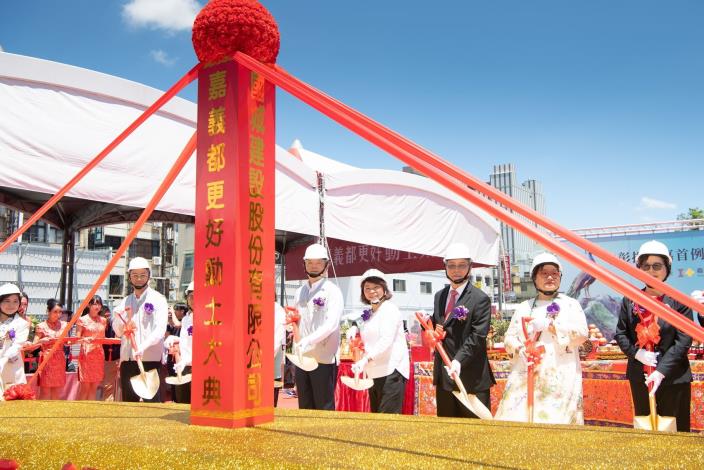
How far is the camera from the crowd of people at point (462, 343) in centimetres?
366

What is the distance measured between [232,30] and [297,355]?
245 cm

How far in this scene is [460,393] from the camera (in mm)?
3812

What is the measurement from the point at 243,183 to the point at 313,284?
2783mm

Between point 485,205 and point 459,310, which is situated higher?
point 485,205

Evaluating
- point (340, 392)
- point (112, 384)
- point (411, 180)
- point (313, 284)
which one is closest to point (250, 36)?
point (313, 284)

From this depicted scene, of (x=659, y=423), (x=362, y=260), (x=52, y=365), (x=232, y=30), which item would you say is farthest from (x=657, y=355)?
(x=362, y=260)

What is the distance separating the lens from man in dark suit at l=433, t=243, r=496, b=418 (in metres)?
4.05

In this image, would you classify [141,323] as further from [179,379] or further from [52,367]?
[52,367]

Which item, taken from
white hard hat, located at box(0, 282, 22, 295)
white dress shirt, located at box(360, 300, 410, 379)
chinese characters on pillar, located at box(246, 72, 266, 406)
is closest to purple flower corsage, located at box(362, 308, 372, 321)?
white dress shirt, located at box(360, 300, 410, 379)

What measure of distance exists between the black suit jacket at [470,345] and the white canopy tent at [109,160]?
12.3ft

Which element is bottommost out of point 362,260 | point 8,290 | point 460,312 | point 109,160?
point 460,312

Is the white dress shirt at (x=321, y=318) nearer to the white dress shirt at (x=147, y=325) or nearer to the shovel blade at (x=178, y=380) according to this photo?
the shovel blade at (x=178, y=380)

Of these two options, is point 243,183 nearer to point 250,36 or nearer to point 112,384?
point 250,36

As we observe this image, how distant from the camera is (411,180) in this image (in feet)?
33.3
